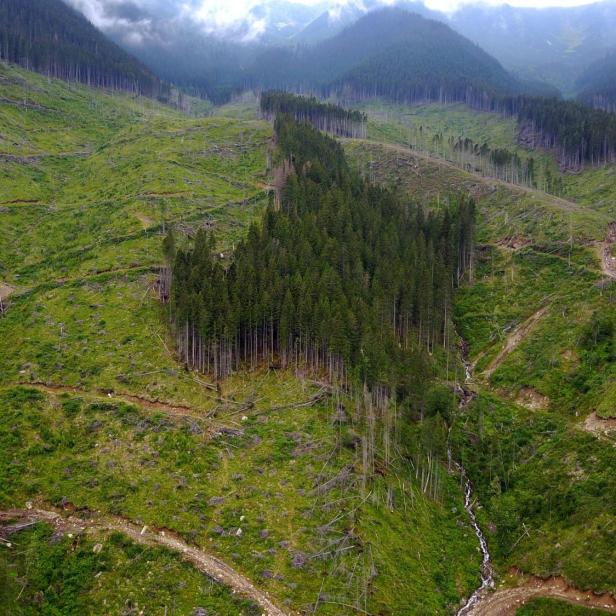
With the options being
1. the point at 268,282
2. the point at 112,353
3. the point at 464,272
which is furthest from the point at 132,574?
the point at 464,272

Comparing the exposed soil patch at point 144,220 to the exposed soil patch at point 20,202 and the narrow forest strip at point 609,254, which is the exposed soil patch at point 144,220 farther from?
the narrow forest strip at point 609,254

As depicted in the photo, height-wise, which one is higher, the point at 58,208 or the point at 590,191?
the point at 590,191

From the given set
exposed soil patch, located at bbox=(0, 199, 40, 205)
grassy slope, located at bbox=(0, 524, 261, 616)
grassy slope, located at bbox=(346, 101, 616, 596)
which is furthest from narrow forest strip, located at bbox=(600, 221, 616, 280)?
exposed soil patch, located at bbox=(0, 199, 40, 205)

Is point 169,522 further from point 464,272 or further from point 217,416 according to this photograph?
point 464,272

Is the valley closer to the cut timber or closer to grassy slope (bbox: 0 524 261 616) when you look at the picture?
grassy slope (bbox: 0 524 261 616)

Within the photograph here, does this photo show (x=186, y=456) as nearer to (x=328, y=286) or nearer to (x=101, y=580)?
(x=101, y=580)
